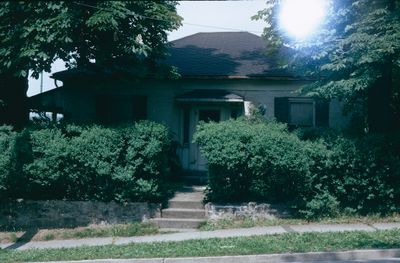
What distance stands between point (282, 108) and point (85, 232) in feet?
27.8

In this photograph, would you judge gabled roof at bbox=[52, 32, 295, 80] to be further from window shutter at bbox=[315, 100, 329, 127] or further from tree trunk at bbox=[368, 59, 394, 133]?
tree trunk at bbox=[368, 59, 394, 133]

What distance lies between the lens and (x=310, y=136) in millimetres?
12039

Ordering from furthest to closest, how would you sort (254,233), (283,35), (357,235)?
(283,35) < (254,233) < (357,235)

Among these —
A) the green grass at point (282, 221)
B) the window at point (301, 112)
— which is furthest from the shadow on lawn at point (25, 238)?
the window at point (301, 112)

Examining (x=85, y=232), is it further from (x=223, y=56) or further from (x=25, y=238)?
(x=223, y=56)

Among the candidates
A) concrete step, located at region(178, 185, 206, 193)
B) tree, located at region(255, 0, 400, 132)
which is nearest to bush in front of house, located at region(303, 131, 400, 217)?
tree, located at region(255, 0, 400, 132)

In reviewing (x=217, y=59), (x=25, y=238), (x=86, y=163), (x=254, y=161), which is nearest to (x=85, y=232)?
(x=25, y=238)

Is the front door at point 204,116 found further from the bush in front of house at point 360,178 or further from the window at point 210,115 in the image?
the bush in front of house at point 360,178

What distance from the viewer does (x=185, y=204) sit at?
11875 mm

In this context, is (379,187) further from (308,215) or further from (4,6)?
(4,6)

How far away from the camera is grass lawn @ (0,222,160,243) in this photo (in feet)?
34.9

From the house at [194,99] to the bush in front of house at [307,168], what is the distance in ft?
14.4

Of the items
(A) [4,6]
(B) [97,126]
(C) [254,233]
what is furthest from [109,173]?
(A) [4,6]

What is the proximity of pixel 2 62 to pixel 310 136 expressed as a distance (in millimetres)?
8805
